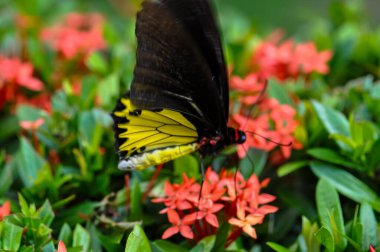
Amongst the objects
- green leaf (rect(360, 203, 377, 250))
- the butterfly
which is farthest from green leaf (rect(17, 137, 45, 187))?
green leaf (rect(360, 203, 377, 250))

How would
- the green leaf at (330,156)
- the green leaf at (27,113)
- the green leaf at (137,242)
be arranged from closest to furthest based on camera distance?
the green leaf at (137,242) → the green leaf at (330,156) → the green leaf at (27,113)

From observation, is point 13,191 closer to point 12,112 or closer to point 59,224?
point 59,224

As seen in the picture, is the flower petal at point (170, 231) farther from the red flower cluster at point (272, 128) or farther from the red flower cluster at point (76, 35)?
the red flower cluster at point (76, 35)

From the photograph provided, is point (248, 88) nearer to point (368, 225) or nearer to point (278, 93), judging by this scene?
point (278, 93)

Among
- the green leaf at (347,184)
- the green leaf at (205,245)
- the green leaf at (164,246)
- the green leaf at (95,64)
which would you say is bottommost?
the green leaf at (164,246)

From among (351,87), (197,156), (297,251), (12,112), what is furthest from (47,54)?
(297,251)

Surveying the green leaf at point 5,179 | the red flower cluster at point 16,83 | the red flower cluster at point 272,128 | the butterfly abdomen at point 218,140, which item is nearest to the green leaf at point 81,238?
the green leaf at point 5,179

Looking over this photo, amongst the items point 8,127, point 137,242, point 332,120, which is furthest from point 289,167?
point 8,127
